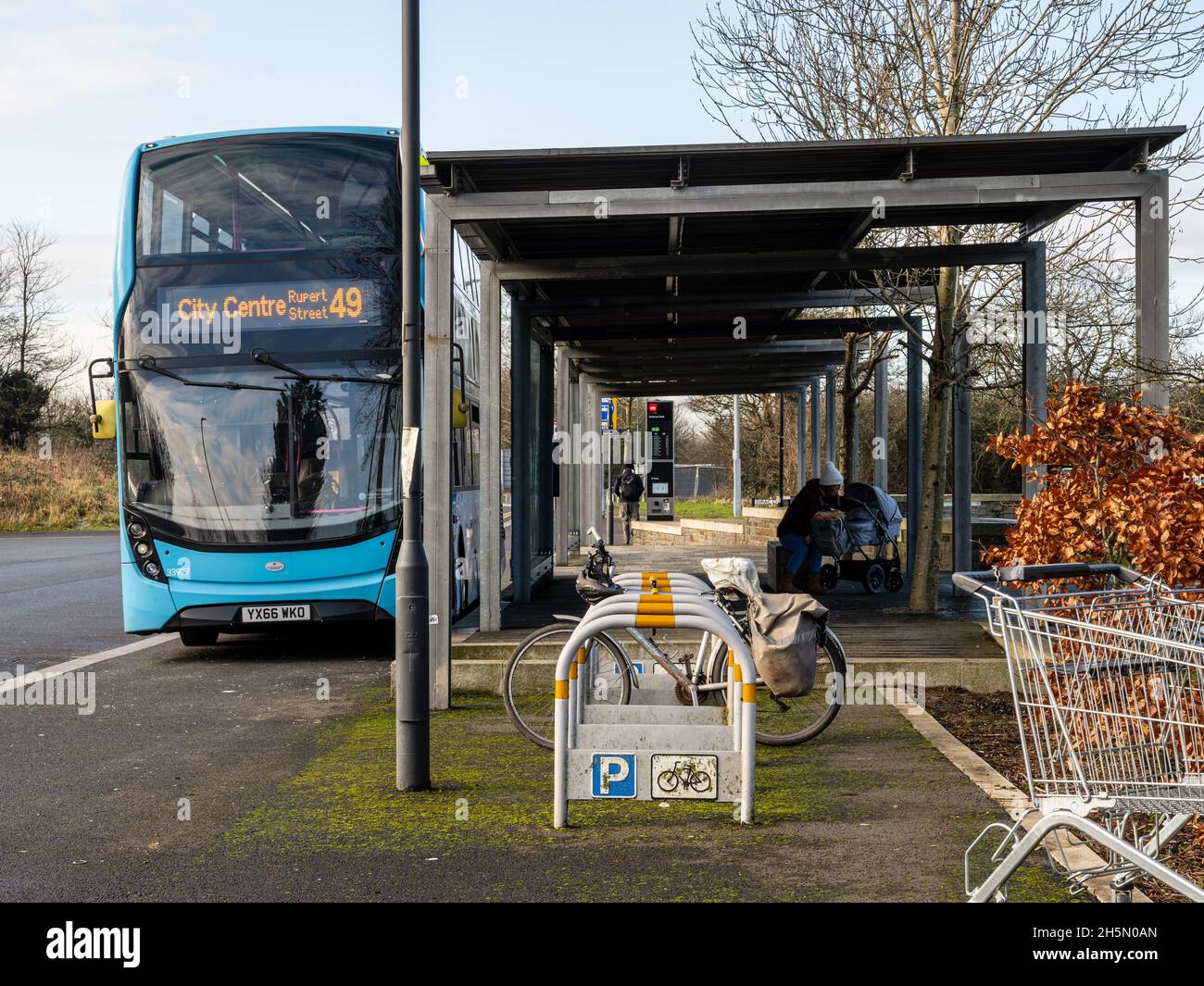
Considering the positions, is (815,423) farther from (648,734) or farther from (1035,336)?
(648,734)

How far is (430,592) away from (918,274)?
6880mm

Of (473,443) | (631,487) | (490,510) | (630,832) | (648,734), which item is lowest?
(630,832)

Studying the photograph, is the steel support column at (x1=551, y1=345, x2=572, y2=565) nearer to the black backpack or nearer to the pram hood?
the pram hood

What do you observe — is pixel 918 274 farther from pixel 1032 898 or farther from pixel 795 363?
pixel 1032 898

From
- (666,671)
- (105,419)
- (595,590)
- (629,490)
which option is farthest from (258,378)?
(629,490)

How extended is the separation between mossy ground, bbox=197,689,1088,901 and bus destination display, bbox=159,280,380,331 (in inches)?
186

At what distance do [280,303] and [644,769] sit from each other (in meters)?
6.75

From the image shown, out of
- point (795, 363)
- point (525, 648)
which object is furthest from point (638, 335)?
point (525, 648)

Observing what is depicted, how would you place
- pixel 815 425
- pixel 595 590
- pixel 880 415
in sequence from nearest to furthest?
pixel 595 590
pixel 880 415
pixel 815 425

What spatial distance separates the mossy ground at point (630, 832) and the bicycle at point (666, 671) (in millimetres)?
169

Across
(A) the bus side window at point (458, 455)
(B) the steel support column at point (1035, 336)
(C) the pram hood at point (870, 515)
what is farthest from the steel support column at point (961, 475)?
(A) the bus side window at point (458, 455)

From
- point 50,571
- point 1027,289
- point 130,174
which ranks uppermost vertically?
point 130,174

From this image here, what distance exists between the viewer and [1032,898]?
15.1 ft

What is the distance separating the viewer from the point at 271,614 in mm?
11109
